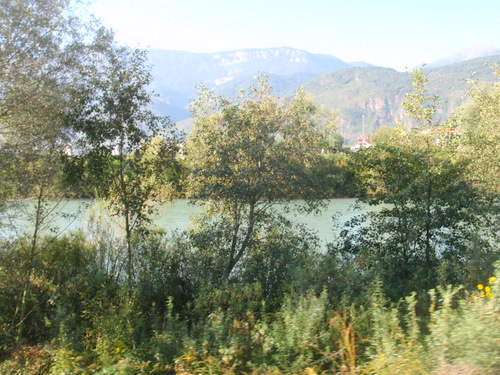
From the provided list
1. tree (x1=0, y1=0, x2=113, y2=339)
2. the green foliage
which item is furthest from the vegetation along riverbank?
the green foliage

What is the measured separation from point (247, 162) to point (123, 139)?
8.29 ft

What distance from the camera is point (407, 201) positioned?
9750mm

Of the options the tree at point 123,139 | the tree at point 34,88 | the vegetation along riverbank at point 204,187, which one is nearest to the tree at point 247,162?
the vegetation along riverbank at point 204,187

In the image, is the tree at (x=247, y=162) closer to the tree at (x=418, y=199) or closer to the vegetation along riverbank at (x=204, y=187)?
the vegetation along riverbank at (x=204, y=187)

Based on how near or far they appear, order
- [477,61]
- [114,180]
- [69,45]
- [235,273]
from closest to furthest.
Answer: [69,45] < [114,180] < [235,273] < [477,61]

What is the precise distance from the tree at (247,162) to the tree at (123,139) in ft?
2.38

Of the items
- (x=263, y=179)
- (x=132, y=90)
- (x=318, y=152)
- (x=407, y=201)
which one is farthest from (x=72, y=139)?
(x=407, y=201)

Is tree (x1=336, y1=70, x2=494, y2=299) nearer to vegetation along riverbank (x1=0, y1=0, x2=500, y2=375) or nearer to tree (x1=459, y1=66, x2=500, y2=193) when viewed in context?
vegetation along riverbank (x1=0, y1=0, x2=500, y2=375)

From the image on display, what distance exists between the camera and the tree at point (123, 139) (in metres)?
8.48

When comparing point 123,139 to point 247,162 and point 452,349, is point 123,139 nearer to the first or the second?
point 247,162

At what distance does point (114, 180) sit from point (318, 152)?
4432mm

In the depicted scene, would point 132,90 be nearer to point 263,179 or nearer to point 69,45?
point 69,45

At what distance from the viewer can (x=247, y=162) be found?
9039 millimetres

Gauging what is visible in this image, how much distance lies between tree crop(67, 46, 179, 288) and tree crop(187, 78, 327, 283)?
0.72m
